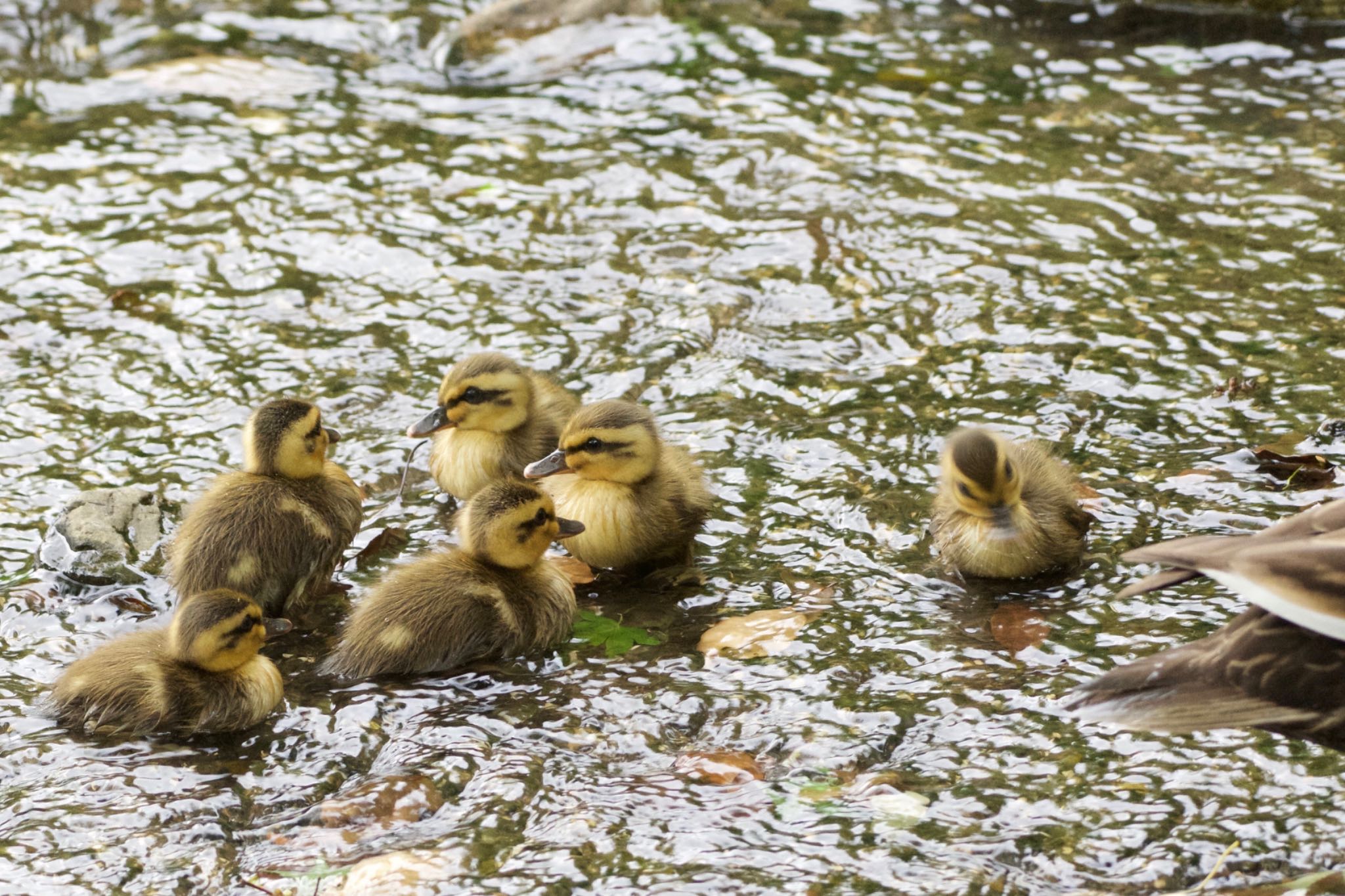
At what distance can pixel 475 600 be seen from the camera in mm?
4250

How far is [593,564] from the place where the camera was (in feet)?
15.8

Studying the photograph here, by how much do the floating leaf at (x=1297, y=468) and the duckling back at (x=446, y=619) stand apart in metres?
2.36

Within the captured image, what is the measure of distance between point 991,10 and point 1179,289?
11.2ft

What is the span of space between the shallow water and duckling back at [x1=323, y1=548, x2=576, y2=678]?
0.26 feet

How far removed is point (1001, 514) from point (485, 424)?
178cm

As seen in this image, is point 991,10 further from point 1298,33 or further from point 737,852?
point 737,852

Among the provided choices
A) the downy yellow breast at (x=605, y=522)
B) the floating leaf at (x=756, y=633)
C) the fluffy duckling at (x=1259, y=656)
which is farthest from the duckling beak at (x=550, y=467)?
the fluffy duckling at (x=1259, y=656)

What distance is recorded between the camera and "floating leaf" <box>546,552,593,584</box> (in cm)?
481

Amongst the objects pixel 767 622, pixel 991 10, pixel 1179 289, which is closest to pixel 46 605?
pixel 767 622

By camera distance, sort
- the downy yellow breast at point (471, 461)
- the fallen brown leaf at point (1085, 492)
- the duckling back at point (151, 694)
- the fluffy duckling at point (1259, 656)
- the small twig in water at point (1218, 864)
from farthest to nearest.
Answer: the downy yellow breast at point (471, 461) < the fallen brown leaf at point (1085, 492) < the duckling back at point (151, 694) < the small twig in water at point (1218, 864) < the fluffy duckling at point (1259, 656)

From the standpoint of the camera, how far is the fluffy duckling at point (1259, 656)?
304 cm

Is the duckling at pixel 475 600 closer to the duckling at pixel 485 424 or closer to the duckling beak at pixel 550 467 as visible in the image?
the duckling beak at pixel 550 467

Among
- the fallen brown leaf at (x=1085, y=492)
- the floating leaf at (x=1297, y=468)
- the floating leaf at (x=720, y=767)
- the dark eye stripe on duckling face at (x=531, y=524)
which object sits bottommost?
the floating leaf at (x=720, y=767)

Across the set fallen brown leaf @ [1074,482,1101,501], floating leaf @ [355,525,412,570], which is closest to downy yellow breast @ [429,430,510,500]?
floating leaf @ [355,525,412,570]
